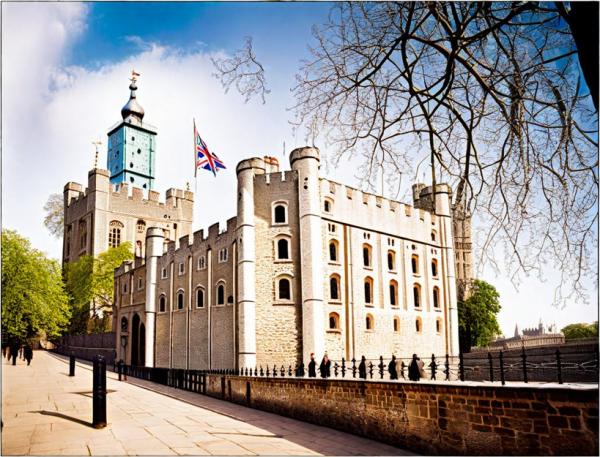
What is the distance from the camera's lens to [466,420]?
8453mm

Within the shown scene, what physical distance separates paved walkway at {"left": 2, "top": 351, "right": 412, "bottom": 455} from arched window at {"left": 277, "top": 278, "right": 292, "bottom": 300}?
10.6 metres

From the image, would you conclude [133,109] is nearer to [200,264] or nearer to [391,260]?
[200,264]

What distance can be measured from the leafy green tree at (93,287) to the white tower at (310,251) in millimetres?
27597

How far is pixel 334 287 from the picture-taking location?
26453 millimetres

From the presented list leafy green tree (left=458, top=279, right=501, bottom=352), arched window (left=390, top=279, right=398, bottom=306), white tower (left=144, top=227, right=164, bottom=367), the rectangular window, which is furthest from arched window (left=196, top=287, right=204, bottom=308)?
leafy green tree (left=458, top=279, right=501, bottom=352)

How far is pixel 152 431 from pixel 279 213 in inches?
690

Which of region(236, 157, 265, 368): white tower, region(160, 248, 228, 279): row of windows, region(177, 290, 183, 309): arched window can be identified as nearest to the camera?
region(236, 157, 265, 368): white tower

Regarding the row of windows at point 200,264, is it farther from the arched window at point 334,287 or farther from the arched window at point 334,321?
the arched window at point 334,321

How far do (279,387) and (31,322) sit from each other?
16373 millimetres

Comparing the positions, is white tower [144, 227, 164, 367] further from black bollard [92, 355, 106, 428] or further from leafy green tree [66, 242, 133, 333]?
black bollard [92, 355, 106, 428]

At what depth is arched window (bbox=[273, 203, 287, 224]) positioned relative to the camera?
86.5ft

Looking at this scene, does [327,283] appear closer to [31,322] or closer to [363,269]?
[363,269]

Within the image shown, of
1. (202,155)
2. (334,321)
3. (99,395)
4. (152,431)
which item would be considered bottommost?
(152,431)

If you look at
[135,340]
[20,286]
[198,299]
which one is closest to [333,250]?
[198,299]
